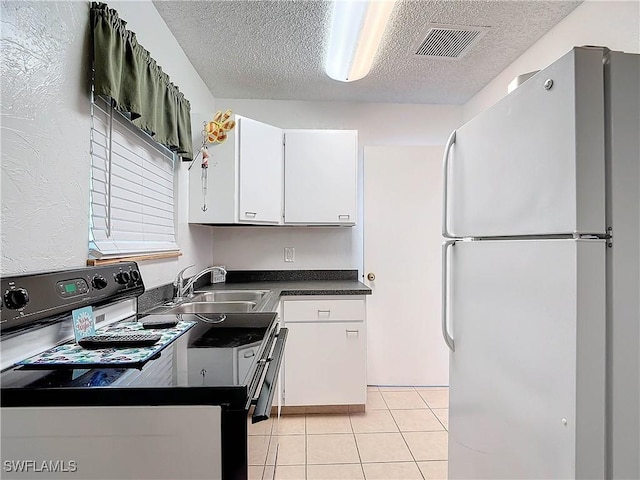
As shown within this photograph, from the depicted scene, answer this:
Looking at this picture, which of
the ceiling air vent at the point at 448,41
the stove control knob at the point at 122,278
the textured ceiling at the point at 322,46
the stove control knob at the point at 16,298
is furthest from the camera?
the ceiling air vent at the point at 448,41

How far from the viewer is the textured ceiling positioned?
1.91m

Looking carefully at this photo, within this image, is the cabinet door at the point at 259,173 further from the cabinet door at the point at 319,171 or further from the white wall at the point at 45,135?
the white wall at the point at 45,135

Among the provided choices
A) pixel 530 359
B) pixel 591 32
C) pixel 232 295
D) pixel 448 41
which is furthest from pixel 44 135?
pixel 591 32

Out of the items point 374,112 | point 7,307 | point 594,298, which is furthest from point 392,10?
point 7,307

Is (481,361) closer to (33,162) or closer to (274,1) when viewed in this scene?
(33,162)

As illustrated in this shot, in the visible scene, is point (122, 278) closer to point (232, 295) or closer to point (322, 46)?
point (232, 295)

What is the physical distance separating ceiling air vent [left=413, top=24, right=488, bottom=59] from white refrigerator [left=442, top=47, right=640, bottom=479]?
1.26 m

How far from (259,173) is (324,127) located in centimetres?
88

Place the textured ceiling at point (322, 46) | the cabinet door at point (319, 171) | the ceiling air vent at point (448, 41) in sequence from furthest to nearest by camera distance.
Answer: the cabinet door at point (319, 171) < the ceiling air vent at point (448, 41) < the textured ceiling at point (322, 46)

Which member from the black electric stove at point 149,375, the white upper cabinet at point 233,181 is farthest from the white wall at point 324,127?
the black electric stove at point 149,375

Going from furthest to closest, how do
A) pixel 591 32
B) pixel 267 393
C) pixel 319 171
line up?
pixel 319 171 → pixel 591 32 → pixel 267 393

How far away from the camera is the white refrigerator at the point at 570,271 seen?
87cm

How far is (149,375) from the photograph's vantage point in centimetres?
86

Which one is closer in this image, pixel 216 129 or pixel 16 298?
pixel 16 298
